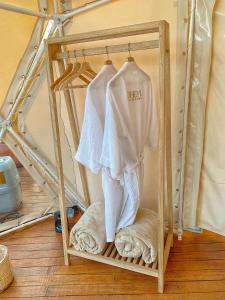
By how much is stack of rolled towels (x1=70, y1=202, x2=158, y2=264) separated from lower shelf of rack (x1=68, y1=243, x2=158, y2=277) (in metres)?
0.03

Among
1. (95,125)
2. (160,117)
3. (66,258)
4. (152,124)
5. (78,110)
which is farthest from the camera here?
(78,110)

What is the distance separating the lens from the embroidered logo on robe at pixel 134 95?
1312 mm

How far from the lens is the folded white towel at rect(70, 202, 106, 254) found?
1.65 metres

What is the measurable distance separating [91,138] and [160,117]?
0.40 m

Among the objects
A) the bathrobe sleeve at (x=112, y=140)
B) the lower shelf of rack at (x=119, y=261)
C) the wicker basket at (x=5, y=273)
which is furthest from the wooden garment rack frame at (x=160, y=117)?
the wicker basket at (x=5, y=273)

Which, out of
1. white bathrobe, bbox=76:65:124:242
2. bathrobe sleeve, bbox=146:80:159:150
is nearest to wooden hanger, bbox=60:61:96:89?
white bathrobe, bbox=76:65:124:242

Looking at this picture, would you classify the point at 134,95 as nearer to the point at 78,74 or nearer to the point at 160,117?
the point at 160,117

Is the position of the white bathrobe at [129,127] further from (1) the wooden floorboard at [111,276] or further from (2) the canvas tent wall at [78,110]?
(1) the wooden floorboard at [111,276]

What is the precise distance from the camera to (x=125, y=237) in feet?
5.19

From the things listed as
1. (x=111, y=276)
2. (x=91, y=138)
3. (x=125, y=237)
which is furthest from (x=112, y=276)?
(x=91, y=138)

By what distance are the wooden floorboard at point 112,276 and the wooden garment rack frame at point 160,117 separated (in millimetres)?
116

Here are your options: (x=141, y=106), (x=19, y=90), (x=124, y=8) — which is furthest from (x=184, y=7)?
(x=19, y=90)

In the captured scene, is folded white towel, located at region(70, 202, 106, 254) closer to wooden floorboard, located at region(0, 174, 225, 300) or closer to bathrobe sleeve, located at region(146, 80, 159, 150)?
wooden floorboard, located at region(0, 174, 225, 300)

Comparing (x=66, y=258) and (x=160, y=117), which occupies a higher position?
(x=160, y=117)
